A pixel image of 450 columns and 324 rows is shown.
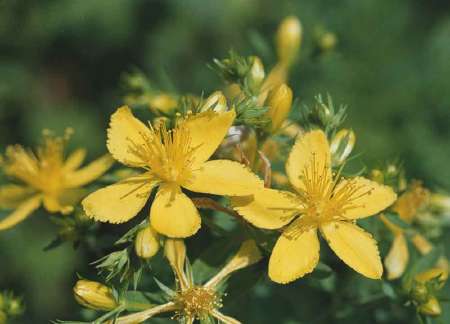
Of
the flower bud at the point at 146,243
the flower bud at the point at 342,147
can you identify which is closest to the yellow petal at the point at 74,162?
the flower bud at the point at 146,243

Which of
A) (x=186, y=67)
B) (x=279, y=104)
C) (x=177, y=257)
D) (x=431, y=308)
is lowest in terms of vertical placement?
(x=186, y=67)

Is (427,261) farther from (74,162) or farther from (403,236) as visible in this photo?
(74,162)

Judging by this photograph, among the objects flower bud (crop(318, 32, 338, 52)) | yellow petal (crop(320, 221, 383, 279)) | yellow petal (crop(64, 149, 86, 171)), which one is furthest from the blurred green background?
yellow petal (crop(320, 221, 383, 279))

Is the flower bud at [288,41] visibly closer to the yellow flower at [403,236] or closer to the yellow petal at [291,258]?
the yellow flower at [403,236]

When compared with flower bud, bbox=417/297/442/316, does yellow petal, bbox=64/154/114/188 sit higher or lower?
higher

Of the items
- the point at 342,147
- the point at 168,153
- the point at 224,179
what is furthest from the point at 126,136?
the point at 342,147

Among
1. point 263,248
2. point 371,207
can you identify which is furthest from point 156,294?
point 371,207

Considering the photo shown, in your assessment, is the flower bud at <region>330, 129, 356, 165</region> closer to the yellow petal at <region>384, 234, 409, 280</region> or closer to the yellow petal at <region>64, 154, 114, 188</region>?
the yellow petal at <region>384, 234, 409, 280</region>

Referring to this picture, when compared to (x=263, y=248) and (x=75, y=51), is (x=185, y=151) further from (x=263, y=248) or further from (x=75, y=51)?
(x=75, y=51)
